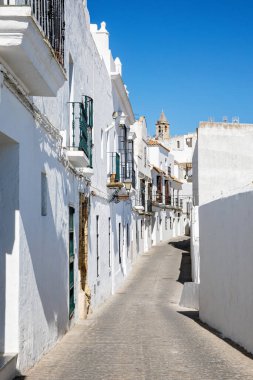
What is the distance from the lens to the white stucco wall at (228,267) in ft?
27.8

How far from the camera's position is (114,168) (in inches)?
787

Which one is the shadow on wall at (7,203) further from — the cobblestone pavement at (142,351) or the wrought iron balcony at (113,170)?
the wrought iron balcony at (113,170)

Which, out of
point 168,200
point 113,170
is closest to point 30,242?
point 113,170

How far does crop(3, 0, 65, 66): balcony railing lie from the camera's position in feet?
21.0

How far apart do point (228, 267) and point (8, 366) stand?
5.02 meters

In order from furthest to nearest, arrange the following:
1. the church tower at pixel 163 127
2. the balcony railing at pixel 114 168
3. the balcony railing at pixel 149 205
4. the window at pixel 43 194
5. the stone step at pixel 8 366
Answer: the church tower at pixel 163 127, the balcony railing at pixel 149 205, the balcony railing at pixel 114 168, the window at pixel 43 194, the stone step at pixel 8 366

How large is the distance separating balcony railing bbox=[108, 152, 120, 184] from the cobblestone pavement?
16.6 ft

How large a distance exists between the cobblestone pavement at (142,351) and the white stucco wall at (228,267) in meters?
0.36

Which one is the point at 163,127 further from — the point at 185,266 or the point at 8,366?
the point at 8,366

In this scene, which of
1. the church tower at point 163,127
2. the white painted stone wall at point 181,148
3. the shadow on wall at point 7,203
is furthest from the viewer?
the church tower at point 163,127

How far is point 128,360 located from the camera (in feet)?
25.5

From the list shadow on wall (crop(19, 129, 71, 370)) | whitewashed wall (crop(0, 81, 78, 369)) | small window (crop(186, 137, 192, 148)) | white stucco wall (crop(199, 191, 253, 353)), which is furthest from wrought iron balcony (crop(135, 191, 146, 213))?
small window (crop(186, 137, 192, 148))

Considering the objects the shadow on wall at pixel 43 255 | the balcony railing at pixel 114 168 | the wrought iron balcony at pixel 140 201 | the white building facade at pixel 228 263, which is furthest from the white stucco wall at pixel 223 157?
the shadow on wall at pixel 43 255

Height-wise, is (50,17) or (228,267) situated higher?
(50,17)
